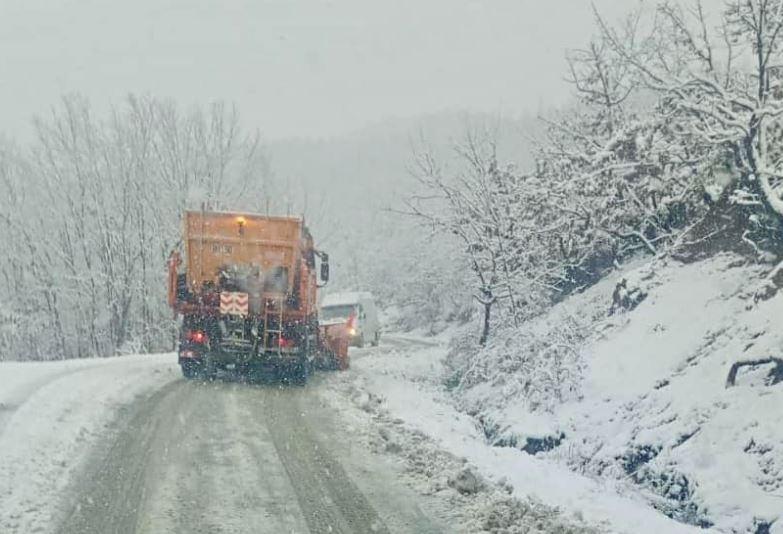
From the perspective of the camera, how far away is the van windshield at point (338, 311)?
31750 millimetres

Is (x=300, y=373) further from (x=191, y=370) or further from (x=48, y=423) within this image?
(x=48, y=423)

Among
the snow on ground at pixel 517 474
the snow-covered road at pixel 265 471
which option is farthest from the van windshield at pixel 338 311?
the snow-covered road at pixel 265 471

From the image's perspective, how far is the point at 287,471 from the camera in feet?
28.0

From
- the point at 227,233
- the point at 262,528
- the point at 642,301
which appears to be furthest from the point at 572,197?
the point at 262,528

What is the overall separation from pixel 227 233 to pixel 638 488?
33.5 ft

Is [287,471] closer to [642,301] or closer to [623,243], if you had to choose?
[642,301]

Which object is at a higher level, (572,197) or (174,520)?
(572,197)

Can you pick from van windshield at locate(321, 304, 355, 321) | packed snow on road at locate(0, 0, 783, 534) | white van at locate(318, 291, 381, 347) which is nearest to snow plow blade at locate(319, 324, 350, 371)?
packed snow on road at locate(0, 0, 783, 534)

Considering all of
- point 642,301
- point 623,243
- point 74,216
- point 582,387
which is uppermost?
point 74,216

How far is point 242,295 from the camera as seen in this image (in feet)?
54.7

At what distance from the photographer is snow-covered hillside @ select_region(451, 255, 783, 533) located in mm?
9242

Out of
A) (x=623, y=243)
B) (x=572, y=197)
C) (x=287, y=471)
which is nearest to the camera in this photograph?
(x=287, y=471)

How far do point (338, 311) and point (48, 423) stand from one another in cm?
2233

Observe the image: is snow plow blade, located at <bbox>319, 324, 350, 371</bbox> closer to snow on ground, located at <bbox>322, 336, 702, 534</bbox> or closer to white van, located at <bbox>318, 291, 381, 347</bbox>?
snow on ground, located at <bbox>322, 336, 702, 534</bbox>
